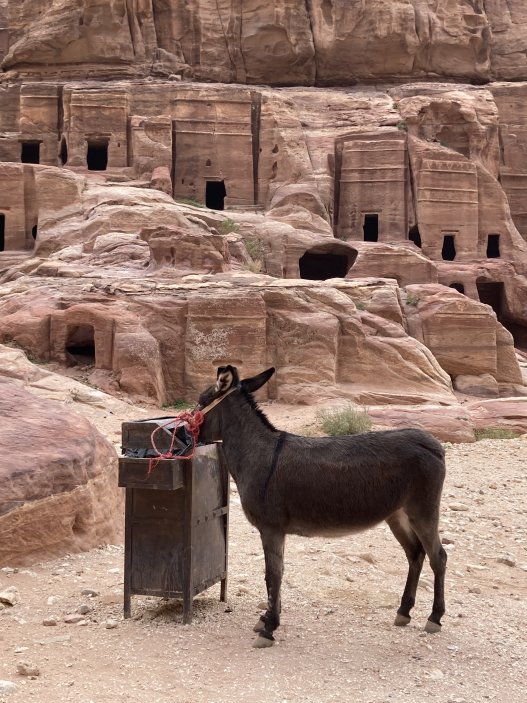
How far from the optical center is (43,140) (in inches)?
1385

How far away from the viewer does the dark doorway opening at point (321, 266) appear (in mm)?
32906

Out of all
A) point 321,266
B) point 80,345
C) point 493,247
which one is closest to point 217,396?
Answer: point 80,345

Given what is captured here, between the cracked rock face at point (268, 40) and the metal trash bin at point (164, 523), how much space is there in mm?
36699

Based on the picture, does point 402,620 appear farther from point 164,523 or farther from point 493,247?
point 493,247

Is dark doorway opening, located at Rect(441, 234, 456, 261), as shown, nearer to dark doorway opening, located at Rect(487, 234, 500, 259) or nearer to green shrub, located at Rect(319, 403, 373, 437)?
dark doorway opening, located at Rect(487, 234, 500, 259)

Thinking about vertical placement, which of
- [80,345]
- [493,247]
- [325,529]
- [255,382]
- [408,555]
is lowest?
[80,345]

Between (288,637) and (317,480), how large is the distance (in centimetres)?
113

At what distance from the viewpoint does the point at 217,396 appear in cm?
582

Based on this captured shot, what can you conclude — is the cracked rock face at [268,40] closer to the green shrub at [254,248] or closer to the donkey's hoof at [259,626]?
the green shrub at [254,248]

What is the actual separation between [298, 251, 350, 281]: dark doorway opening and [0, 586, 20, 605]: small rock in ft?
90.3

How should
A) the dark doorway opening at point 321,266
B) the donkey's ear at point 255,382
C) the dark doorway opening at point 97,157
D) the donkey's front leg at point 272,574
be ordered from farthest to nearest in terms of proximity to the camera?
the dark doorway opening at point 97,157
the dark doorway opening at point 321,266
the donkey's ear at point 255,382
the donkey's front leg at point 272,574

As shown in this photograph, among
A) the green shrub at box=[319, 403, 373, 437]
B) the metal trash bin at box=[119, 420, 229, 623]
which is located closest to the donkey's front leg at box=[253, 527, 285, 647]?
the metal trash bin at box=[119, 420, 229, 623]

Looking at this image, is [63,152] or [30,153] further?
[30,153]

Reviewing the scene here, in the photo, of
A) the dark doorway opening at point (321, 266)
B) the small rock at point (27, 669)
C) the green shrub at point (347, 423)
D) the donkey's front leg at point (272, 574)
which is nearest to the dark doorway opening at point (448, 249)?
the dark doorway opening at point (321, 266)
